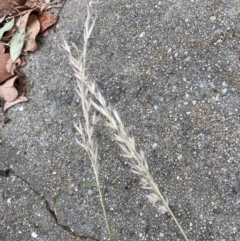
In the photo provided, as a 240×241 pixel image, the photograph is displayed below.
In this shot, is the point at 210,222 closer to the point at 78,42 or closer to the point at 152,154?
the point at 152,154

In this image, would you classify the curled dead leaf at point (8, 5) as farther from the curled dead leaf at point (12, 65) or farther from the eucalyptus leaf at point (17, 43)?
the curled dead leaf at point (12, 65)

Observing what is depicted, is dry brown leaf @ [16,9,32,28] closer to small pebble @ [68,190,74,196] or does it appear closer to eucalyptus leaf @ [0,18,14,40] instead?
eucalyptus leaf @ [0,18,14,40]

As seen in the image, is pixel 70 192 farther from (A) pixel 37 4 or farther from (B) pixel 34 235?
(A) pixel 37 4

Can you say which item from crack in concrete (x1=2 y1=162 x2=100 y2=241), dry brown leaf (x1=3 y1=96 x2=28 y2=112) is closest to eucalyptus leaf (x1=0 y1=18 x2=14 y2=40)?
dry brown leaf (x1=3 y1=96 x2=28 y2=112)

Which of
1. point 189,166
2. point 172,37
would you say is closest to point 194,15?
point 172,37

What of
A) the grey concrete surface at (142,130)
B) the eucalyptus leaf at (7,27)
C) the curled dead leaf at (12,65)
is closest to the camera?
the grey concrete surface at (142,130)

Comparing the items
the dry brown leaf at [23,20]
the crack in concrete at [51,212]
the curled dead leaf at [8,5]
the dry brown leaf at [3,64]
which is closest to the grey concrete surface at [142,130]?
the crack in concrete at [51,212]
